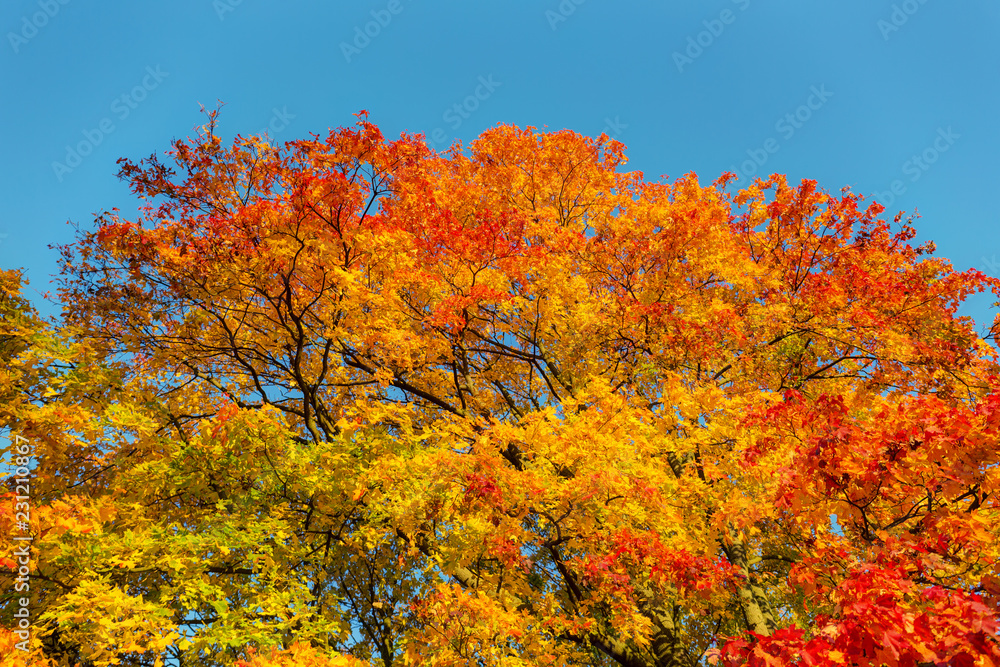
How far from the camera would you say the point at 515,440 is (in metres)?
7.33

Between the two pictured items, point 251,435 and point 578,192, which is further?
point 578,192

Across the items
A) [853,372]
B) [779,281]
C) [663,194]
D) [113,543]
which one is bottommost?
[113,543]

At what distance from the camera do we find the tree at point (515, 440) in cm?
486

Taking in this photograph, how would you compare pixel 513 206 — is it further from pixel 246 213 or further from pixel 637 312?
pixel 246 213

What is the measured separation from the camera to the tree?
4.86 meters

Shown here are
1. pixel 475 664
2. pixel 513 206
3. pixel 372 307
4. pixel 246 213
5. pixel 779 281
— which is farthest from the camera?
pixel 513 206

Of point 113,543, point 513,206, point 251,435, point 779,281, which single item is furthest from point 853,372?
point 113,543

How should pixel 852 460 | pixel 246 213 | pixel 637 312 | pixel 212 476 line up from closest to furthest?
pixel 852 460 → pixel 212 476 → pixel 246 213 → pixel 637 312

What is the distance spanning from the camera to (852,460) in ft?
15.0

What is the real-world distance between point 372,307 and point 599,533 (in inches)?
190

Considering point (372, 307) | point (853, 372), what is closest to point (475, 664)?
point (372, 307)

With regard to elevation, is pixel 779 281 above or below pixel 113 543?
above

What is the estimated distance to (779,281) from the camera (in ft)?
36.2

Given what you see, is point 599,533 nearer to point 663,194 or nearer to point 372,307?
point 372,307
